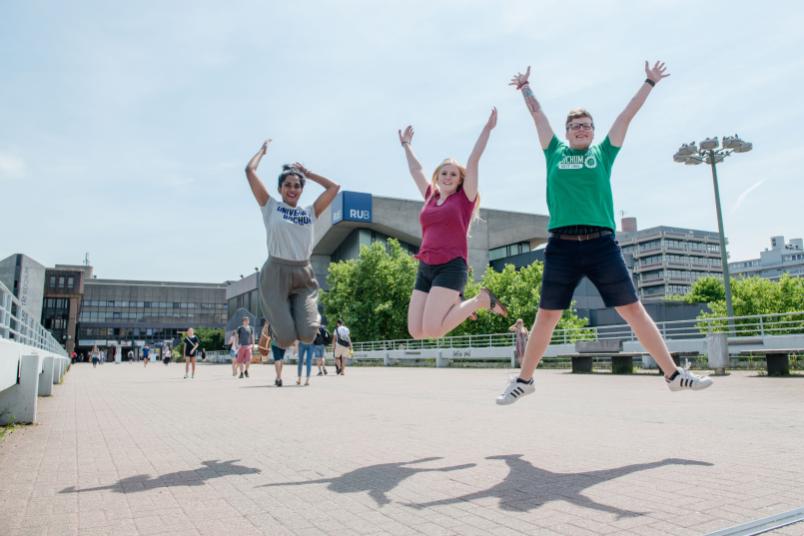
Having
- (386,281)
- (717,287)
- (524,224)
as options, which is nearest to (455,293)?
(386,281)

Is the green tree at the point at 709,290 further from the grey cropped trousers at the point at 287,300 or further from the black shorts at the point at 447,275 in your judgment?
the grey cropped trousers at the point at 287,300

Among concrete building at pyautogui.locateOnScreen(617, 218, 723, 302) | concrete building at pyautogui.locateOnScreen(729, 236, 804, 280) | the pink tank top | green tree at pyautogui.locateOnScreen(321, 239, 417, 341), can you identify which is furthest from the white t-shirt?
concrete building at pyautogui.locateOnScreen(729, 236, 804, 280)

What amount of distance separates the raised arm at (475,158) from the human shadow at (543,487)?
94.9 inches

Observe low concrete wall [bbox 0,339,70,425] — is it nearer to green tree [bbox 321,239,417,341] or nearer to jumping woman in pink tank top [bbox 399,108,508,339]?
jumping woman in pink tank top [bbox 399,108,508,339]

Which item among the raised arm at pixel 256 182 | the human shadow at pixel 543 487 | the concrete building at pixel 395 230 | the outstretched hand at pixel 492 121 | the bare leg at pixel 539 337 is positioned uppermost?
the concrete building at pixel 395 230

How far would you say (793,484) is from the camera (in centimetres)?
321

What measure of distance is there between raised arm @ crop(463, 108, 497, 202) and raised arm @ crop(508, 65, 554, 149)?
0.97ft

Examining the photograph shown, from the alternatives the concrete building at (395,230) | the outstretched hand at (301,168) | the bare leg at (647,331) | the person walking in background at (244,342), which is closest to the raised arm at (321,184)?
the outstretched hand at (301,168)

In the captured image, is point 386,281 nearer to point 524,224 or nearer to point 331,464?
point 524,224

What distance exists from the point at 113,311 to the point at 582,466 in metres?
129

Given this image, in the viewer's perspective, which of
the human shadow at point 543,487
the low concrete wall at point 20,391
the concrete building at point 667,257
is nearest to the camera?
the human shadow at point 543,487

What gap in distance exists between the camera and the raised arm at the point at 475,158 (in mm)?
5277

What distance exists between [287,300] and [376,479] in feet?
7.98

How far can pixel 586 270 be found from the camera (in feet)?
15.1
